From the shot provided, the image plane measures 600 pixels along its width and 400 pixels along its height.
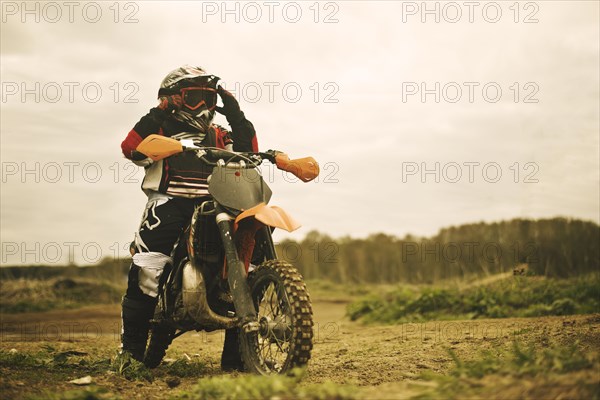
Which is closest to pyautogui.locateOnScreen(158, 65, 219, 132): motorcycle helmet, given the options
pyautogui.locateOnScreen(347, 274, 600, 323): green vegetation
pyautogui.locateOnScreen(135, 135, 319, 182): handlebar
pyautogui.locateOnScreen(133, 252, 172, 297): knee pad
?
pyautogui.locateOnScreen(135, 135, 319, 182): handlebar

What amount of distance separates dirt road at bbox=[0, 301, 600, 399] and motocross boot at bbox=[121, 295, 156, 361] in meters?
0.65

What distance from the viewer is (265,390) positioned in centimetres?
371

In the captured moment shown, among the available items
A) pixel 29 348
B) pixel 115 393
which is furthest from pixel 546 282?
pixel 115 393

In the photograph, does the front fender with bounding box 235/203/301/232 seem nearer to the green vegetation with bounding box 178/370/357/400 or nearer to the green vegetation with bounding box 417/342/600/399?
the green vegetation with bounding box 178/370/357/400

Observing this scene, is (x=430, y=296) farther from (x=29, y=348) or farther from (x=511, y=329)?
(x=29, y=348)

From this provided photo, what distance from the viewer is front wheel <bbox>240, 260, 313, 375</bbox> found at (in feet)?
15.3

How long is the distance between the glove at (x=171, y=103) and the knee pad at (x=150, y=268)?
50.2 inches

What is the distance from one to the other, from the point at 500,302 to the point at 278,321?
791 cm

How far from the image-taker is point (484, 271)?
17812 millimetres

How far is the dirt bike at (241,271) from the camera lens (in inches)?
191

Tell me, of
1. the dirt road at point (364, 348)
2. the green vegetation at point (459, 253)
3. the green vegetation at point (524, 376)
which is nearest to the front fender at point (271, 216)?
the dirt road at point (364, 348)

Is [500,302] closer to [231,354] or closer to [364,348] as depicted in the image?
[364,348]

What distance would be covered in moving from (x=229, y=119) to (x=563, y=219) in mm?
13026

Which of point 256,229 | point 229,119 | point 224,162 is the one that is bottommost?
point 256,229
